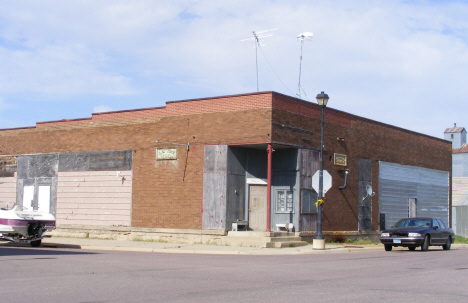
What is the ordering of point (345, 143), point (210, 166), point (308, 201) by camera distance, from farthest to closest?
point (345, 143)
point (308, 201)
point (210, 166)

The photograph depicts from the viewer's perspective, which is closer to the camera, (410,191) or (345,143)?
(345,143)

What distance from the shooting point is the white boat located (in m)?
19.3

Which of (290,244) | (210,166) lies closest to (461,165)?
(290,244)

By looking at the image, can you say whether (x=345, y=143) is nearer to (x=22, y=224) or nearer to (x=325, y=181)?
(x=325, y=181)

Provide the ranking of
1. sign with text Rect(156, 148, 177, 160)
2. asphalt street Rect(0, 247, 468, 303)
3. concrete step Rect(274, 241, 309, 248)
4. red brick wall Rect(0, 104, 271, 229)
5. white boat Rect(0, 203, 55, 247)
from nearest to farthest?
asphalt street Rect(0, 247, 468, 303) < white boat Rect(0, 203, 55, 247) < concrete step Rect(274, 241, 309, 248) < red brick wall Rect(0, 104, 271, 229) < sign with text Rect(156, 148, 177, 160)

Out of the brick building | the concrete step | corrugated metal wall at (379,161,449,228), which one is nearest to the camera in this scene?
the concrete step

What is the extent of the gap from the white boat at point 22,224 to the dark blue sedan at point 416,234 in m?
13.2

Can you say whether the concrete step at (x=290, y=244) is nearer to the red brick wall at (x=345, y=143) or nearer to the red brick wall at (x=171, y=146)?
the red brick wall at (x=345, y=143)

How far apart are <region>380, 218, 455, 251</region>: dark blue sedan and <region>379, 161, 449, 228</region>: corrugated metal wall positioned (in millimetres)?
7449

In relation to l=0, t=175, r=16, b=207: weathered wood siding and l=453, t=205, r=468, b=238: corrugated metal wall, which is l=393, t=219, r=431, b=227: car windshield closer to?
l=0, t=175, r=16, b=207: weathered wood siding

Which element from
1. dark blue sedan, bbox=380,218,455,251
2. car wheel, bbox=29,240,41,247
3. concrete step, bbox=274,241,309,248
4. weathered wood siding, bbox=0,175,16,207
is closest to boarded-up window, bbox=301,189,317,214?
concrete step, bbox=274,241,309,248

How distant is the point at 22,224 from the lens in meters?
19.5

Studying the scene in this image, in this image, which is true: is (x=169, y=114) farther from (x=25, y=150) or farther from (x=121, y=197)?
(x=25, y=150)

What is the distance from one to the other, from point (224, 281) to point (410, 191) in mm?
24898
